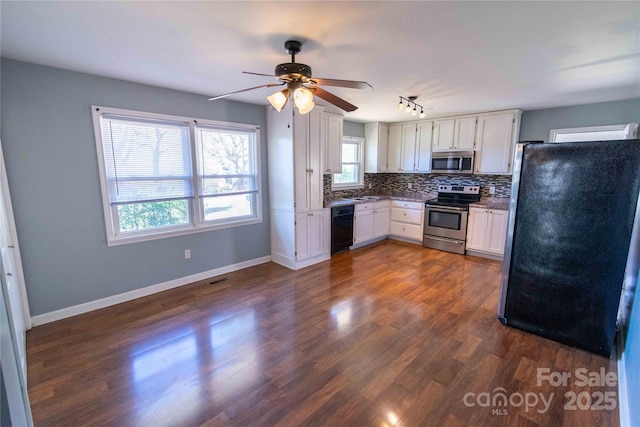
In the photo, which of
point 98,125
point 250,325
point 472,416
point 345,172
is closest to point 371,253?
point 345,172

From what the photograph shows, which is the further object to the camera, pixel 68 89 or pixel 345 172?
pixel 345 172

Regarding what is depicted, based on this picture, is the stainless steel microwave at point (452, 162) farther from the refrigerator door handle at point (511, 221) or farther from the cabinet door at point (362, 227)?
the refrigerator door handle at point (511, 221)

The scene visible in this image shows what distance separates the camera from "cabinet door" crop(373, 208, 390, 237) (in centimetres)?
555

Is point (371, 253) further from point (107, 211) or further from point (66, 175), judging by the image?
point (66, 175)

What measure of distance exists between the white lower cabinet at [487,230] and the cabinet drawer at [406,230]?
0.90 m

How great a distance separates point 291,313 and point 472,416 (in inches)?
69.0

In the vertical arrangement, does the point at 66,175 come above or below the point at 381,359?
above

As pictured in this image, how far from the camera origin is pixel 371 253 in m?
5.07

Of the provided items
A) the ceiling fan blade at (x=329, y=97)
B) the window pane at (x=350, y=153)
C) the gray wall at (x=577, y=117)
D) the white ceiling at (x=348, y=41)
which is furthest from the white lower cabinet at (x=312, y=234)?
the gray wall at (x=577, y=117)

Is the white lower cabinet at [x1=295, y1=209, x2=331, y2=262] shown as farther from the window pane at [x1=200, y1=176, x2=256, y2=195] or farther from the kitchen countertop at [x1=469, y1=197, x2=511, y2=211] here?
the kitchen countertop at [x1=469, y1=197, x2=511, y2=211]

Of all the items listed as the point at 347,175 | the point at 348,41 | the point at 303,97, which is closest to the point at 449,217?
the point at 347,175

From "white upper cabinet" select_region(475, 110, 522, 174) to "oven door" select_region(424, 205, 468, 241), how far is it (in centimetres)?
82

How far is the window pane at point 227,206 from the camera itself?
3.88m

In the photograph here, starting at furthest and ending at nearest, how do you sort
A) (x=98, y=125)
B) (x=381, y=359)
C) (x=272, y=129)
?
(x=272, y=129)
(x=98, y=125)
(x=381, y=359)
